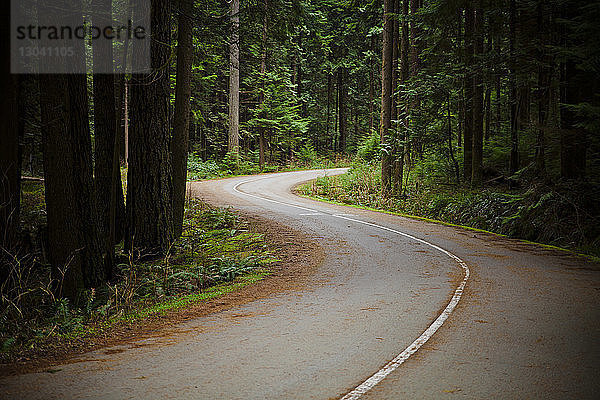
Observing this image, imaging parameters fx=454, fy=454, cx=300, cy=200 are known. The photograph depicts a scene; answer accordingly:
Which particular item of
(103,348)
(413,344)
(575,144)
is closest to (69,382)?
(103,348)

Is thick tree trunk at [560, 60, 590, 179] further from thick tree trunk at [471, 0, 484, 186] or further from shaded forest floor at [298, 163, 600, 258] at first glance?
thick tree trunk at [471, 0, 484, 186]

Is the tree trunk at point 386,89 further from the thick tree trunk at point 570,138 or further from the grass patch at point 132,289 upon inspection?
the grass patch at point 132,289

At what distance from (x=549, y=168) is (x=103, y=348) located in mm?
16589

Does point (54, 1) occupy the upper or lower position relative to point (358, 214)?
upper

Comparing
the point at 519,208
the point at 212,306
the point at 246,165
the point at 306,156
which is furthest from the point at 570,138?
the point at 306,156

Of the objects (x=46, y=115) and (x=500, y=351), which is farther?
(x=46, y=115)

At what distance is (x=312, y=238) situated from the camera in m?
14.2

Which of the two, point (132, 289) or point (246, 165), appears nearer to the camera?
point (132, 289)

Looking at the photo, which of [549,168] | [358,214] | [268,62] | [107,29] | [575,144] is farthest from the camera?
[268,62]

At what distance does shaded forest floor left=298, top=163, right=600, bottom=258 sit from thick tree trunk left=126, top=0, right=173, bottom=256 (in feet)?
36.8

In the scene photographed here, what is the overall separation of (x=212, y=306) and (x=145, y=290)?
2.03 meters

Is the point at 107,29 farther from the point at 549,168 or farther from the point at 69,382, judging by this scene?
the point at 549,168

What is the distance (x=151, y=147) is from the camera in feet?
37.2
